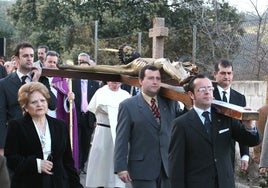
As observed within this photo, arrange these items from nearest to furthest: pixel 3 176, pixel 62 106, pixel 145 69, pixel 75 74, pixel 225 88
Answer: pixel 3 176
pixel 145 69
pixel 75 74
pixel 225 88
pixel 62 106

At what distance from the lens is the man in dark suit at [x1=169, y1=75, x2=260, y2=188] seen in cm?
477

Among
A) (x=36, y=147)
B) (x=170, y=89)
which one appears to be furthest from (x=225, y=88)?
(x=36, y=147)

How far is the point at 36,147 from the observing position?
15.3 feet

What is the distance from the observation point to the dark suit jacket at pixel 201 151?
477 cm

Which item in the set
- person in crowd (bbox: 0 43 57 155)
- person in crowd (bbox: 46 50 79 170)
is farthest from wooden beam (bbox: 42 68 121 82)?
person in crowd (bbox: 46 50 79 170)

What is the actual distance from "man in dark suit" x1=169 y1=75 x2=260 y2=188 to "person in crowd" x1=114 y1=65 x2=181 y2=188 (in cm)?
96

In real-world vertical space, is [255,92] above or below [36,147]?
above

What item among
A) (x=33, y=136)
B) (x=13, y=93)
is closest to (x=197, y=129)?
(x=33, y=136)

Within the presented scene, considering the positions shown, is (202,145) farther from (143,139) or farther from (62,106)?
(62,106)

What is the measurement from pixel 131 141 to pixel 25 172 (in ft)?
5.02

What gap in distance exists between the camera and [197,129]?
15.8ft

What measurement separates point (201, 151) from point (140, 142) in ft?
3.79

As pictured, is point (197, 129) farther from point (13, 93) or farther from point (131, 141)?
point (13, 93)

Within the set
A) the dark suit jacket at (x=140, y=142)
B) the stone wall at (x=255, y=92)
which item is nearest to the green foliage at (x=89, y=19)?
the stone wall at (x=255, y=92)
